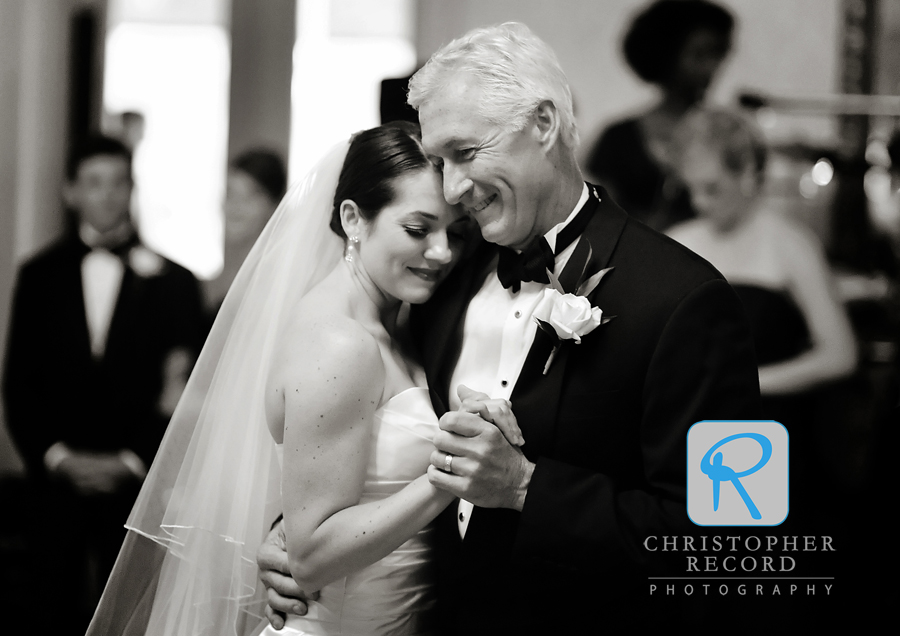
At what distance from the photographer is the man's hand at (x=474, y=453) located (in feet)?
3.53

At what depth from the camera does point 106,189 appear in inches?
87.1

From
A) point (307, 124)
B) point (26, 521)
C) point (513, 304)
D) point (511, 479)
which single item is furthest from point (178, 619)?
point (307, 124)

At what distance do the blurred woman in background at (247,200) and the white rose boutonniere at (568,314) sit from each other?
43.2 inches

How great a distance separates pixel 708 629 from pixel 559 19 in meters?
1.68

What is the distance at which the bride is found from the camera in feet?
3.88

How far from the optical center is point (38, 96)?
7.36 ft

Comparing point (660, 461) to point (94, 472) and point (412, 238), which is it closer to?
point (412, 238)

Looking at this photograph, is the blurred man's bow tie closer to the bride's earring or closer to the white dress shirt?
the white dress shirt

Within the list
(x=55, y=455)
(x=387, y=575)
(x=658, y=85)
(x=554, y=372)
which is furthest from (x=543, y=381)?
(x=55, y=455)

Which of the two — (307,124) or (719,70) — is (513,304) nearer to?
(307,124)

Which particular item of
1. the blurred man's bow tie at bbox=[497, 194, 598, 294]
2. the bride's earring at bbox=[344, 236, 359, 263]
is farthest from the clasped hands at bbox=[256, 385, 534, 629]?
the bride's earring at bbox=[344, 236, 359, 263]

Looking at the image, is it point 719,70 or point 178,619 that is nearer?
point 178,619

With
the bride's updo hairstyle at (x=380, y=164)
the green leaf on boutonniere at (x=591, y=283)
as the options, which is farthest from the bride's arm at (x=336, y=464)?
the green leaf on boutonniere at (x=591, y=283)

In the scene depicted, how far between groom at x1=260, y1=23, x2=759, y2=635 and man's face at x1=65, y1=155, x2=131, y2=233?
1319 millimetres
